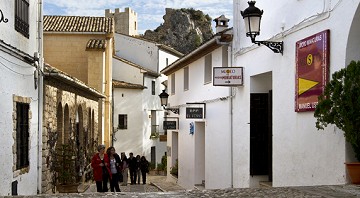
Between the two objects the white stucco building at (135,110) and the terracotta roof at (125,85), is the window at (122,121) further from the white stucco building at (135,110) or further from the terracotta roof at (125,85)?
the terracotta roof at (125,85)

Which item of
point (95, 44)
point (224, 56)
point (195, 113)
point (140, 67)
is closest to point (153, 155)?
point (140, 67)

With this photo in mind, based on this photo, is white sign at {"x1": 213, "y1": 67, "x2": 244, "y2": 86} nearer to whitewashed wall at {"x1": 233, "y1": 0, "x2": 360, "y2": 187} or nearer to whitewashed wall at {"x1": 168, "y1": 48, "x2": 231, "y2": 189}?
whitewashed wall at {"x1": 233, "y1": 0, "x2": 360, "y2": 187}

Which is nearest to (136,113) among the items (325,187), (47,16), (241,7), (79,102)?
(47,16)

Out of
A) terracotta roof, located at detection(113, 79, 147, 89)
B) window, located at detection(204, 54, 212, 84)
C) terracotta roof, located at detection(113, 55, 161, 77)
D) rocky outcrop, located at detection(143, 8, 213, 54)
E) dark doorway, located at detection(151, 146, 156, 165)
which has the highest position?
rocky outcrop, located at detection(143, 8, 213, 54)

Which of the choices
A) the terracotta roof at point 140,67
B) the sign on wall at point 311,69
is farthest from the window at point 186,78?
the terracotta roof at point 140,67

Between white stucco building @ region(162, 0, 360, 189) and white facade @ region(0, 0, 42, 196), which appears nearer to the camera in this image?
white stucco building @ region(162, 0, 360, 189)

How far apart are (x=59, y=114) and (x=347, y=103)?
11.5m

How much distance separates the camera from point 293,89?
9719 mm

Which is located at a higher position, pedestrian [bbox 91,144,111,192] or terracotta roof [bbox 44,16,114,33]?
terracotta roof [bbox 44,16,114,33]

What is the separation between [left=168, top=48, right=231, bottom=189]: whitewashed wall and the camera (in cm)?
1449

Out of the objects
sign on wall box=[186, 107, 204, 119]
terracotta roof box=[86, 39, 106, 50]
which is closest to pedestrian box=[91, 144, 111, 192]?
sign on wall box=[186, 107, 204, 119]

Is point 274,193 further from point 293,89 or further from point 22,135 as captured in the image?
point 22,135

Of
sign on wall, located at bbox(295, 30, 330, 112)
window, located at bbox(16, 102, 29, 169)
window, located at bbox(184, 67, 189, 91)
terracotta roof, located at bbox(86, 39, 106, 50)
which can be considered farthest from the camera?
terracotta roof, located at bbox(86, 39, 106, 50)

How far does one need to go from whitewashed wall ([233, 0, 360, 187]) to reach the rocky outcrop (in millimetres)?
47717
